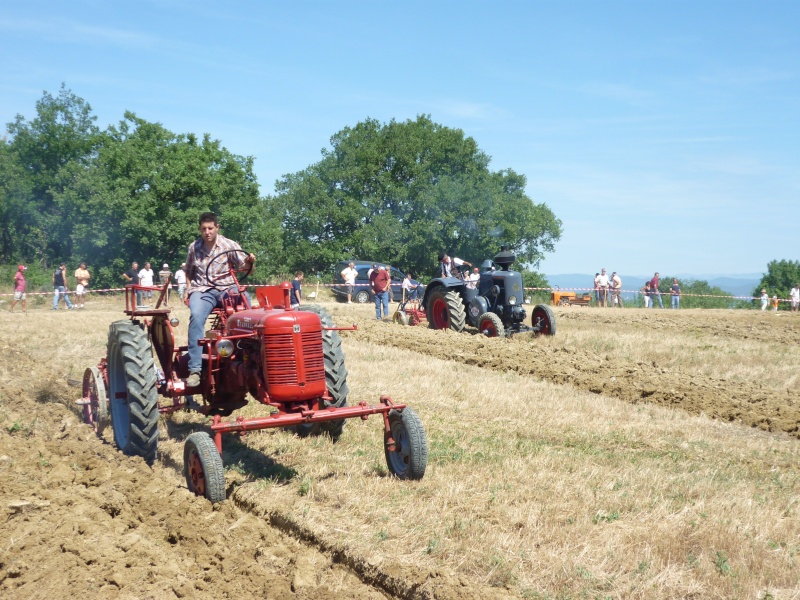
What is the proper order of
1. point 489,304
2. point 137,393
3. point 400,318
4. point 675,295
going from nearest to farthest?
1. point 137,393
2. point 489,304
3. point 400,318
4. point 675,295

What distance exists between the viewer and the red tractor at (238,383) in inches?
223

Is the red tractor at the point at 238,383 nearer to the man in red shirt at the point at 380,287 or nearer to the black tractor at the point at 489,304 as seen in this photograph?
the black tractor at the point at 489,304

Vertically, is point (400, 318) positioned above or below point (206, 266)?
below

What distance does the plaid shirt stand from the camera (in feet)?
22.9

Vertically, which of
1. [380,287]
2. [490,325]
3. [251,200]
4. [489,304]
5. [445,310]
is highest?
[251,200]

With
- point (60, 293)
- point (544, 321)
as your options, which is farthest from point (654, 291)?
point (60, 293)

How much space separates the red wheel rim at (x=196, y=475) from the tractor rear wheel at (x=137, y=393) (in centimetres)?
82

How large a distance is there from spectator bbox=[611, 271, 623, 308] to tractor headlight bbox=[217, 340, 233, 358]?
2633cm

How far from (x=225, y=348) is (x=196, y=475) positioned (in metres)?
1.18

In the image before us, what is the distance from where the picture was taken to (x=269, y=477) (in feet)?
19.6

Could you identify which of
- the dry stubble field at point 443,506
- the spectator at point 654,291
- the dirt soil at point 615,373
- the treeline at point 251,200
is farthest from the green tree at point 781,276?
the dry stubble field at point 443,506

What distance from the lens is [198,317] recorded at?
670 centimetres

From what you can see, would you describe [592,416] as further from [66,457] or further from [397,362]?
[66,457]

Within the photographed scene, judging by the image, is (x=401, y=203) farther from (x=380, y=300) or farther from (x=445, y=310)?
(x=445, y=310)
